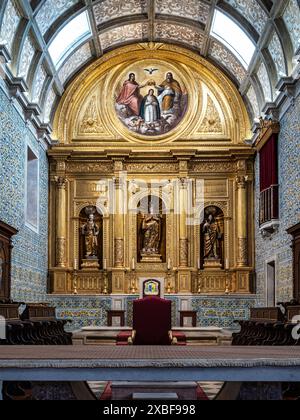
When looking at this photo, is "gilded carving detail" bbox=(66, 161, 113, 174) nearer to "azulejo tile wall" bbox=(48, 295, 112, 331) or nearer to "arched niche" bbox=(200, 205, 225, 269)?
"arched niche" bbox=(200, 205, 225, 269)

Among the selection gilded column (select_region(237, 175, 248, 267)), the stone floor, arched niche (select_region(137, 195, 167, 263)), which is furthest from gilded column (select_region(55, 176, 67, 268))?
the stone floor

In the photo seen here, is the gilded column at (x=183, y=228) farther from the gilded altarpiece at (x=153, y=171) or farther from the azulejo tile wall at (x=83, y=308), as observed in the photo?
the azulejo tile wall at (x=83, y=308)

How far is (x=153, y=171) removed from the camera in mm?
24359

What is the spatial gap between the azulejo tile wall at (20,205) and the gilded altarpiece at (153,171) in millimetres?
1012

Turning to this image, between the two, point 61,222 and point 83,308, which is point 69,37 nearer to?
point 61,222

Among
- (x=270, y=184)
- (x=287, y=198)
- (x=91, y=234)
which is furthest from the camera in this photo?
(x=91, y=234)

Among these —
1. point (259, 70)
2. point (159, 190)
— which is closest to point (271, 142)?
point (259, 70)

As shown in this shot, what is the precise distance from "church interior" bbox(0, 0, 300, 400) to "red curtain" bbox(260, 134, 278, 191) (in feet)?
0.20

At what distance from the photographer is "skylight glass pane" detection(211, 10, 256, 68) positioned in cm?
2173

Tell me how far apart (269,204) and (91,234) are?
21.0ft

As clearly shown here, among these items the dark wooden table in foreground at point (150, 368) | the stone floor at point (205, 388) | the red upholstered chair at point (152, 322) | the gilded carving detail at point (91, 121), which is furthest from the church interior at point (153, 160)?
the dark wooden table in foreground at point (150, 368)

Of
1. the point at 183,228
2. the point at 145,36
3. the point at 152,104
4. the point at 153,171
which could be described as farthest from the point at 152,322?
the point at 145,36

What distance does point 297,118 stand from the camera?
17.9m
